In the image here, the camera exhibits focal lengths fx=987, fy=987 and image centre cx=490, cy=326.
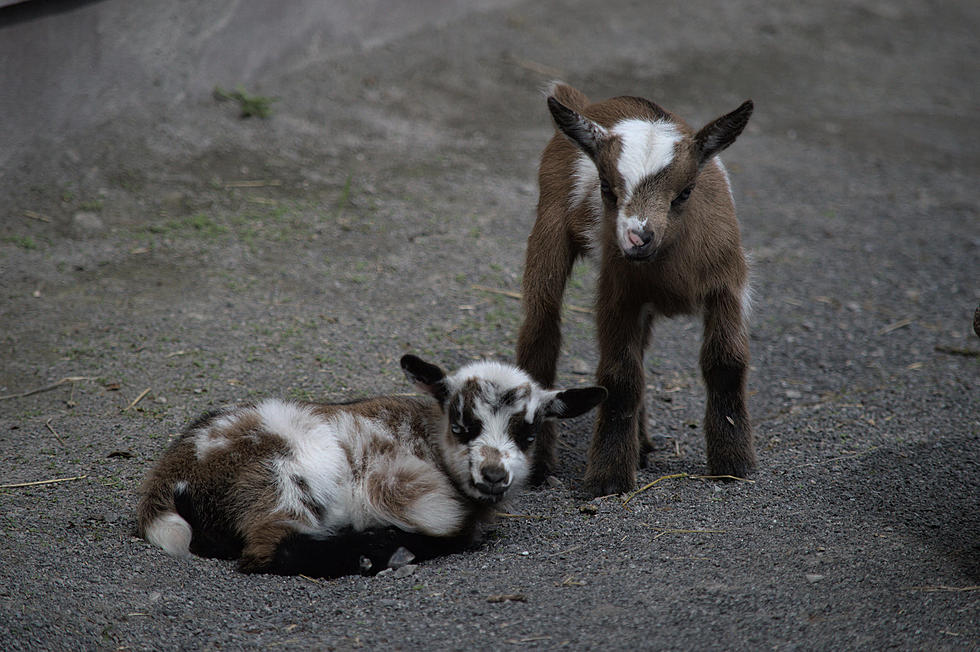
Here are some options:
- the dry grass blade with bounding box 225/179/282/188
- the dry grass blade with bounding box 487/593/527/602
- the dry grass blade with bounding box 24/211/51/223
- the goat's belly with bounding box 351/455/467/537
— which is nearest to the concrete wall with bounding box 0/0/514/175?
the dry grass blade with bounding box 24/211/51/223

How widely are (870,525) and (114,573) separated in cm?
313

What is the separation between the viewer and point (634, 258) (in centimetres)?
422

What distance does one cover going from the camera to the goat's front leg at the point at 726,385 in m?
4.71

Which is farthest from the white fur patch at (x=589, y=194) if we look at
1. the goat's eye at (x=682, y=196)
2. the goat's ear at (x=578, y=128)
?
the goat's eye at (x=682, y=196)

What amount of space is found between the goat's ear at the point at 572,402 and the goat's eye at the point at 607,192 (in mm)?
859

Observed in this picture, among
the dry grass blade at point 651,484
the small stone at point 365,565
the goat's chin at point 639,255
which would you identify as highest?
the goat's chin at point 639,255

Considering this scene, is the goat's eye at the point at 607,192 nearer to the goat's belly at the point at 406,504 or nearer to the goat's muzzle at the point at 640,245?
the goat's muzzle at the point at 640,245

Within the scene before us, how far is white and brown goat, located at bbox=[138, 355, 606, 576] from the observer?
4.05 metres

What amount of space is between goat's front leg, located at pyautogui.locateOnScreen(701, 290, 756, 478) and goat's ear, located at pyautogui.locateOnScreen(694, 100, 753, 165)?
2.25ft

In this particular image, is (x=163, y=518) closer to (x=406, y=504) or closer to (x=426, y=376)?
(x=406, y=504)

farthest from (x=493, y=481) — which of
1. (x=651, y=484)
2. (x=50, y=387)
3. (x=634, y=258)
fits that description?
(x=50, y=387)

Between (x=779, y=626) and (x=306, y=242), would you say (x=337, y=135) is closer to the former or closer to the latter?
(x=306, y=242)

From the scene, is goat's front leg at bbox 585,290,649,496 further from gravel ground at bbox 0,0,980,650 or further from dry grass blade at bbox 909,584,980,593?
dry grass blade at bbox 909,584,980,593

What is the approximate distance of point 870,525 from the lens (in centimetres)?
425
